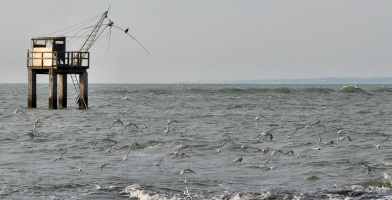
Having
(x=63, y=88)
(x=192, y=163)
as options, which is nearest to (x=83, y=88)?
(x=63, y=88)

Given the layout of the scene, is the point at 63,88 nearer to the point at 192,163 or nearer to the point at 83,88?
the point at 83,88

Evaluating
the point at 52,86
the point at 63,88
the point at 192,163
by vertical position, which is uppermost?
the point at 52,86

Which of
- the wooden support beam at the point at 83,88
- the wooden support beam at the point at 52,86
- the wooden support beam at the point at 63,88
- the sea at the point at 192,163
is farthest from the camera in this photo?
the wooden support beam at the point at 63,88

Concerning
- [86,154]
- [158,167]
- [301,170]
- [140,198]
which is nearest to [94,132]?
[86,154]

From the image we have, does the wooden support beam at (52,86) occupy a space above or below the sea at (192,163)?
above

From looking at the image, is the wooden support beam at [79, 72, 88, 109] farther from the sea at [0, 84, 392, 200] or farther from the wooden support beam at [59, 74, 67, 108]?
the sea at [0, 84, 392, 200]

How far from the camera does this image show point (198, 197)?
19.1 m

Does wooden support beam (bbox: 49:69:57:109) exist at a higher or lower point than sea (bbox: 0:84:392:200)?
higher

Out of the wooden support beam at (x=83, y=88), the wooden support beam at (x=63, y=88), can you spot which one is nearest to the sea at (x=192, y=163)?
the wooden support beam at (x=83, y=88)

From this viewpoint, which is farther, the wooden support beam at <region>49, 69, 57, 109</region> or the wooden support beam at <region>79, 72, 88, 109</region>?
the wooden support beam at <region>79, 72, 88, 109</region>

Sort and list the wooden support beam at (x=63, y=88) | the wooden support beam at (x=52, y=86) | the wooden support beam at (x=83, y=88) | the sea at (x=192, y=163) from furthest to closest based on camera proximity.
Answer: the wooden support beam at (x=63, y=88) < the wooden support beam at (x=83, y=88) < the wooden support beam at (x=52, y=86) < the sea at (x=192, y=163)

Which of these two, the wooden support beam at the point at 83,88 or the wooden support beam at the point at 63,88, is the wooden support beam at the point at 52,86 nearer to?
the wooden support beam at the point at 63,88

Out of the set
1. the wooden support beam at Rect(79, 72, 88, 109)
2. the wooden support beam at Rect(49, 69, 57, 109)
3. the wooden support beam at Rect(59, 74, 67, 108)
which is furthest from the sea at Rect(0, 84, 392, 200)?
the wooden support beam at Rect(59, 74, 67, 108)

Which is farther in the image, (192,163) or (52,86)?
(52,86)
